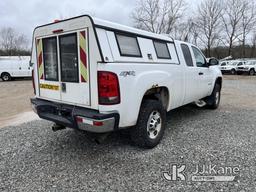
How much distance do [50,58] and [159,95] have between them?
2.00 meters

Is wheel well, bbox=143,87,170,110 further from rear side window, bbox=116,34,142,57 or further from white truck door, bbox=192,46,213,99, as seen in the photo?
white truck door, bbox=192,46,213,99

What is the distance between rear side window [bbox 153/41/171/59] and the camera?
3.81m

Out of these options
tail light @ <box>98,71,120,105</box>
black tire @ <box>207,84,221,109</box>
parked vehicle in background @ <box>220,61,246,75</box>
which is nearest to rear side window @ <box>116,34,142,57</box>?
tail light @ <box>98,71,120,105</box>

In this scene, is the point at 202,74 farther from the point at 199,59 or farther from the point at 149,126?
the point at 149,126

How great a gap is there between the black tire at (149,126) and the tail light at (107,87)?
0.76 m

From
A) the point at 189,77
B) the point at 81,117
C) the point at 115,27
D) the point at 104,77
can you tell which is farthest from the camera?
the point at 189,77

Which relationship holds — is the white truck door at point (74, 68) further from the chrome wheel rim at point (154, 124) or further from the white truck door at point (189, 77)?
the white truck door at point (189, 77)

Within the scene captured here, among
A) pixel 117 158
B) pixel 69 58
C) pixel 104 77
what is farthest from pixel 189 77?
pixel 69 58

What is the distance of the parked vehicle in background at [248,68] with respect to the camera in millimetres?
23000

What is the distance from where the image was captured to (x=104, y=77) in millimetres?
2721

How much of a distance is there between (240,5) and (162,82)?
1800 inches

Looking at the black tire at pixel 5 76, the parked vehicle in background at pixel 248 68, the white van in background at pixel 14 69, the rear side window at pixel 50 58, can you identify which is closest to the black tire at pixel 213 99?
the rear side window at pixel 50 58

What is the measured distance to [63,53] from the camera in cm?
320

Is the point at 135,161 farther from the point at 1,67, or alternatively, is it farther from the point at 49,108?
the point at 1,67
